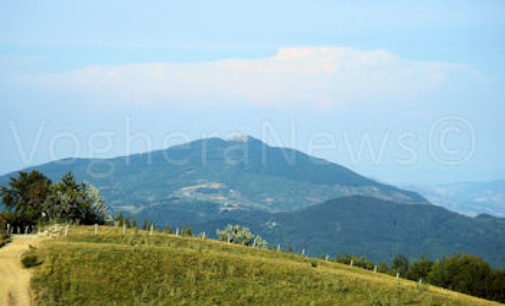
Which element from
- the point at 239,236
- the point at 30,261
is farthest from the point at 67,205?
the point at 239,236

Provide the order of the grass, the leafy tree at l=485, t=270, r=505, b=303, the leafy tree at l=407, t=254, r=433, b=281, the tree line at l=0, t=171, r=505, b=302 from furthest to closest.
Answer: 1. the leafy tree at l=407, t=254, r=433, b=281
2. the leafy tree at l=485, t=270, r=505, b=303
3. the tree line at l=0, t=171, r=505, b=302
4. the grass

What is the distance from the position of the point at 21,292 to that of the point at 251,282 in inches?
896

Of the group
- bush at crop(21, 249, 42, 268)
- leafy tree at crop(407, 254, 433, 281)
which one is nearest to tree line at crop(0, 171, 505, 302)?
leafy tree at crop(407, 254, 433, 281)

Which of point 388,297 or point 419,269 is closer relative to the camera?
point 388,297

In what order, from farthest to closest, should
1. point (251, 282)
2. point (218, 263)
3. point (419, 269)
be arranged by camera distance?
point (419, 269) → point (218, 263) → point (251, 282)

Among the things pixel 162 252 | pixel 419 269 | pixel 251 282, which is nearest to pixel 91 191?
pixel 162 252

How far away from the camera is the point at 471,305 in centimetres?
6731

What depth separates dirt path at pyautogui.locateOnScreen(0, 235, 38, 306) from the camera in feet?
179

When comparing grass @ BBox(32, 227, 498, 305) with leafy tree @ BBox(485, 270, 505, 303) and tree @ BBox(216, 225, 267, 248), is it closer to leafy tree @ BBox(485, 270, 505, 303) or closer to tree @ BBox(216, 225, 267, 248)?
leafy tree @ BBox(485, 270, 505, 303)

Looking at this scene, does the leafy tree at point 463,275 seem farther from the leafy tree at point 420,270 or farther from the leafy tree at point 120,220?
the leafy tree at point 120,220

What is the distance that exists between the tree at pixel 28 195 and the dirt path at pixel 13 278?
55.1 m

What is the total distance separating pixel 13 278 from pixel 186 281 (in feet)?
55.1

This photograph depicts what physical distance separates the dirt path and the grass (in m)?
1.01

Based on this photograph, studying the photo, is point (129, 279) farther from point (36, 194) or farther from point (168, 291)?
point (36, 194)
